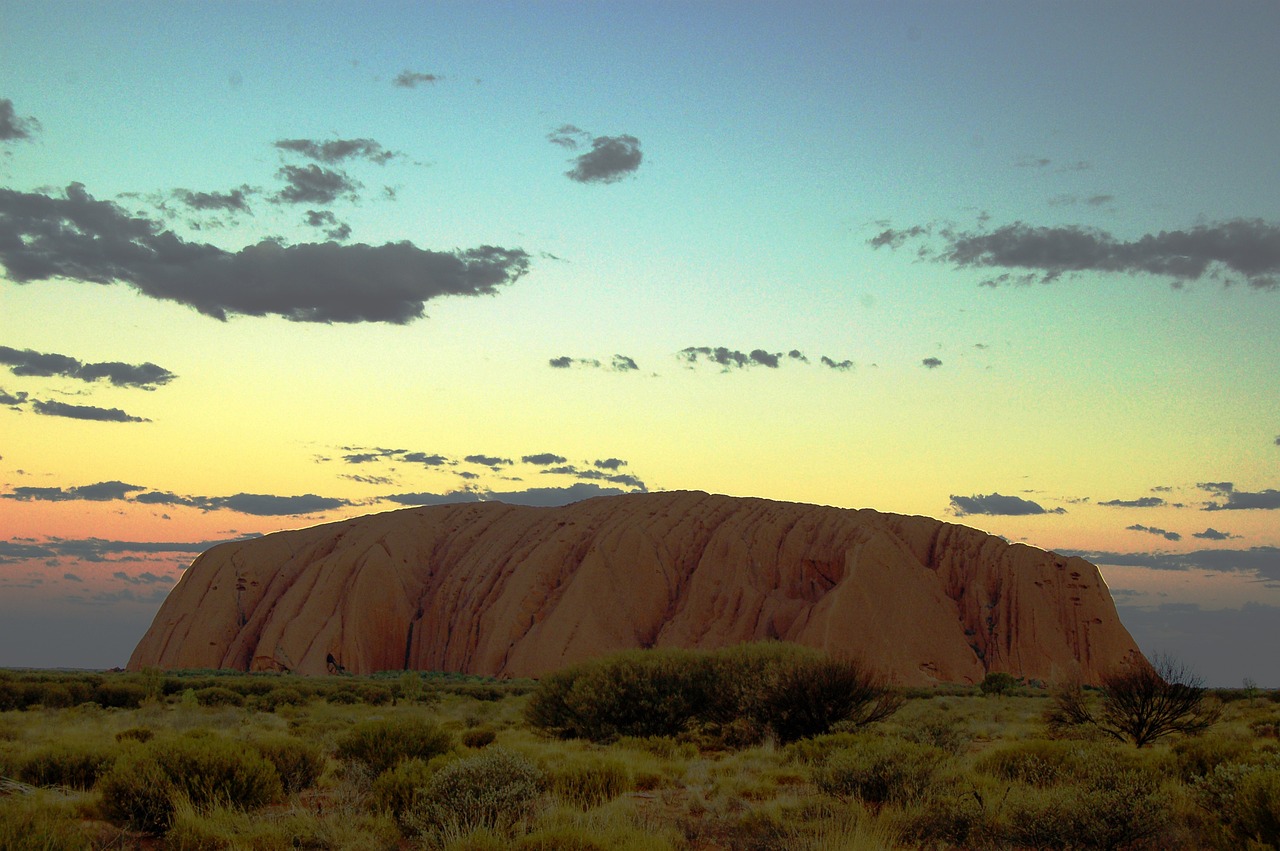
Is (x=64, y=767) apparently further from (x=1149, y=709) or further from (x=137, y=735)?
(x=1149, y=709)

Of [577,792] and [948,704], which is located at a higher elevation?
[577,792]

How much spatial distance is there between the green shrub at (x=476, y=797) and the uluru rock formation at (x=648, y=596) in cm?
4689

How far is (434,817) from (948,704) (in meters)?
30.3

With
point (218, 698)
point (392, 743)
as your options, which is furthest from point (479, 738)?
point (218, 698)

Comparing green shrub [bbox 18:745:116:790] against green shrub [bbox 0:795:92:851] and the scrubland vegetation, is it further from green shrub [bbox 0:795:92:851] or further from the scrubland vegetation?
green shrub [bbox 0:795:92:851]

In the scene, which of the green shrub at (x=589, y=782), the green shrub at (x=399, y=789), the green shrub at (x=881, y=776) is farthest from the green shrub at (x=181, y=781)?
the green shrub at (x=881, y=776)

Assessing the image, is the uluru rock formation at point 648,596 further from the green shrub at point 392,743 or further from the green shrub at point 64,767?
the green shrub at point 64,767

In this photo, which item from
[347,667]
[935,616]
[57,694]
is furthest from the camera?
[347,667]

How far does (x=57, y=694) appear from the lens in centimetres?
3212

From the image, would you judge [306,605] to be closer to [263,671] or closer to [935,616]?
[263,671]

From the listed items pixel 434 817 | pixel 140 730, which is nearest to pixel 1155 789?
pixel 434 817

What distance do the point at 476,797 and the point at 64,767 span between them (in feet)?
25.2

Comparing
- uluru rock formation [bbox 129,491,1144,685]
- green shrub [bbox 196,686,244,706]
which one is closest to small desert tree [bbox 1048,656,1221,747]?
green shrub [bbox 196,686,244,706]

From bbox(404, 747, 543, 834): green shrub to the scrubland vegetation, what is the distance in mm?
29
